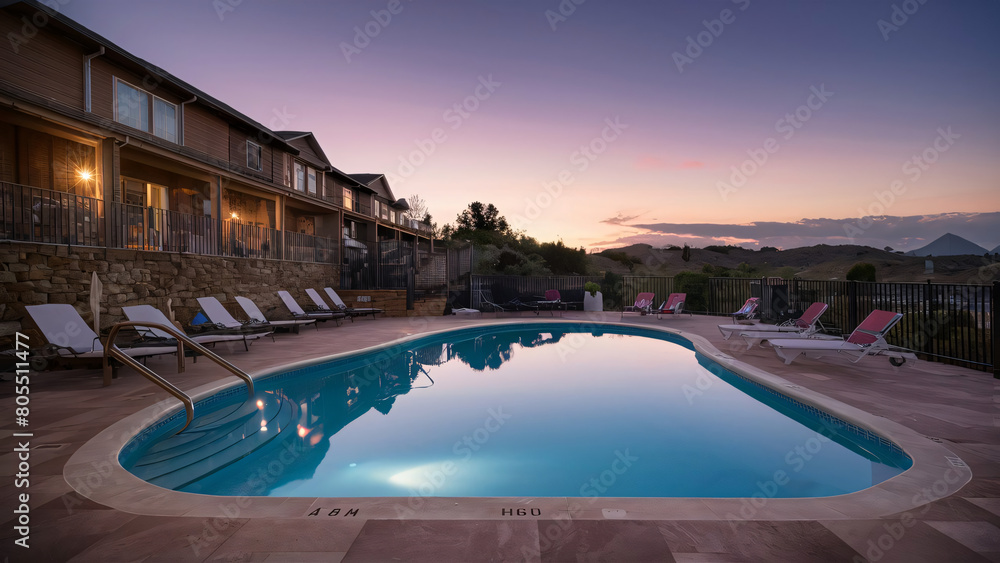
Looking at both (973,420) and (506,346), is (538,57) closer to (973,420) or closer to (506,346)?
(506,346)

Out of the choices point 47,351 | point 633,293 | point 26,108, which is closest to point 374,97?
Answer: point 26,108

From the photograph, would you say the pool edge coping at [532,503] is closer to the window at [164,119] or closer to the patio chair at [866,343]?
the patio chair at [866,343]

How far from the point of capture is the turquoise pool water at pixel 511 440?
3443 mm

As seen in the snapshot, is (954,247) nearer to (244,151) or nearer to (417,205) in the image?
(417,205)

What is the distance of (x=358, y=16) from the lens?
11703 mm

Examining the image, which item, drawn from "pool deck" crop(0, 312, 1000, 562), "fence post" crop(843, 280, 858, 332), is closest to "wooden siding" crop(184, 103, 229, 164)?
"pool deck" crop(0, 312, 1000, 562)

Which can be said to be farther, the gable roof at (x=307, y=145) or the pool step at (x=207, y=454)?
the gable roof at (x=307, y=145)

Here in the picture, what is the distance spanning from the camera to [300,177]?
18.9 m

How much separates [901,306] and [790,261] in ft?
166

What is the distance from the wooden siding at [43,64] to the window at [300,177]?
8.89 metres

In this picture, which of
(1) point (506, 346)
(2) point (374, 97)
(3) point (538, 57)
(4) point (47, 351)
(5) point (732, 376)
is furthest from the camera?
A: (2) point (374, 97)

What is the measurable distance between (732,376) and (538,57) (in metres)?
11.3

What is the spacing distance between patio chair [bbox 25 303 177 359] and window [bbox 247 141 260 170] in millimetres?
11073

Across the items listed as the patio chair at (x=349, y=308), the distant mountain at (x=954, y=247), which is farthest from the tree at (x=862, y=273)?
the patio chair at (x=349, y=308)
